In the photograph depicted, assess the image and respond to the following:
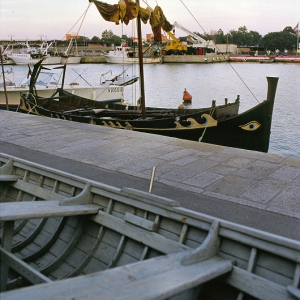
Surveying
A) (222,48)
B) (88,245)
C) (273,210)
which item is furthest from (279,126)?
(222,48)

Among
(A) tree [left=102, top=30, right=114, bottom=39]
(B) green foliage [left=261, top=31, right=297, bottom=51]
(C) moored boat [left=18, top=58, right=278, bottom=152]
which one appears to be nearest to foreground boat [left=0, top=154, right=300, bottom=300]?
(C) moored boat [left=18, top=58, right=278, bottom=152]

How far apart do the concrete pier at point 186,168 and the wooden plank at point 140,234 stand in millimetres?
2002

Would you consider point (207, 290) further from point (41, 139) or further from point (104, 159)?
point (41, 139)

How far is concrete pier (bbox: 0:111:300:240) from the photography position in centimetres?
598

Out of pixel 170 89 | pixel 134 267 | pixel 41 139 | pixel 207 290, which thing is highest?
pixel 134 267

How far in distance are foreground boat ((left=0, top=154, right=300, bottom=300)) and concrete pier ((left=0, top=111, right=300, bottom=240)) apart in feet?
6.38

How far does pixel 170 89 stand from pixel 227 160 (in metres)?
32.8

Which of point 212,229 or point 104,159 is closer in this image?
point 212,229

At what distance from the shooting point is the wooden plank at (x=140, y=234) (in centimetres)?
376

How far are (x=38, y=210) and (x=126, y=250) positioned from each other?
1.07 metres

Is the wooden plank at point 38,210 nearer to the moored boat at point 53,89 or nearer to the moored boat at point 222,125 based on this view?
the moored boat at point 222,125

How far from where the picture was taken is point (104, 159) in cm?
885

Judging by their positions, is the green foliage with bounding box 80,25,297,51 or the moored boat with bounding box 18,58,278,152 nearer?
the moored boat with bounding box 18,58,278,152

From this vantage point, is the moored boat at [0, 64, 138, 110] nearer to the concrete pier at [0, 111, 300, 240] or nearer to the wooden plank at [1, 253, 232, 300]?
the concrete pier at [0, 111, 300, 240]
